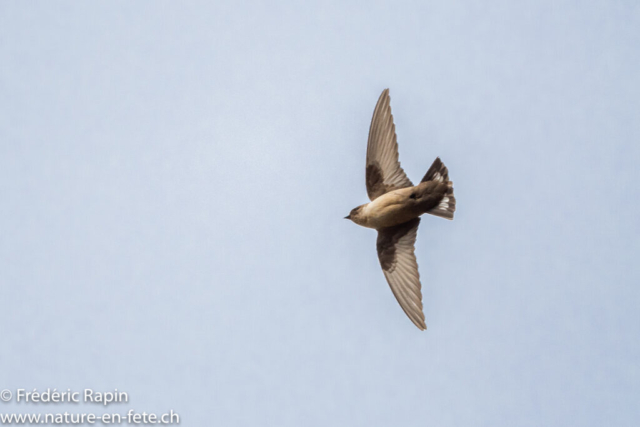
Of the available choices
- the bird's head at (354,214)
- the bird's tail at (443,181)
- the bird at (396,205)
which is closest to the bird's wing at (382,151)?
the bird at (396,205)

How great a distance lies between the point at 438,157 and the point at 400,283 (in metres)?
1.18

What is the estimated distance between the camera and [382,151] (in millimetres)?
7660

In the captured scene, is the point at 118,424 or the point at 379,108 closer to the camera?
the point at 379,108

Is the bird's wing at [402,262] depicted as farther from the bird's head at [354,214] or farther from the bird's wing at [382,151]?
the bird's wing at [382,151]

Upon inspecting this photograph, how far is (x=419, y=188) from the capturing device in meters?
7.33

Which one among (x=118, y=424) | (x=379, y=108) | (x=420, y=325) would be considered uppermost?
(x=379, y=108)

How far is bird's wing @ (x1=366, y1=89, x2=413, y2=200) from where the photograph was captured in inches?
300

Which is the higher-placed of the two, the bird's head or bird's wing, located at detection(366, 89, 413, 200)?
bird's wing, located at detection(366, 89, 413, 200)

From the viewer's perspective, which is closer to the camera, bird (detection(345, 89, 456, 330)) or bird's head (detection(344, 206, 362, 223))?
bird (detection(345, 89, 456, 330))

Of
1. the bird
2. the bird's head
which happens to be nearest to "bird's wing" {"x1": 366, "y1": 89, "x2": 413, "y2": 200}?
the bird

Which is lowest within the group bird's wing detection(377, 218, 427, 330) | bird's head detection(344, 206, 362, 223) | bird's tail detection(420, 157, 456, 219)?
bird's wing detection(377, 218, 427, 330)

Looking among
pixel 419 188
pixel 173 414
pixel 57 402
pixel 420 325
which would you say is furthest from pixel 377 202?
pixel 57 402

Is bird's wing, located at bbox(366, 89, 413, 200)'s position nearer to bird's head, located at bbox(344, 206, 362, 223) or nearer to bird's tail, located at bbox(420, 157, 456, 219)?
bird's head, located at bbox(344, 206, 362, 223)

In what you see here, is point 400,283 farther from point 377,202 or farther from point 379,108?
point 379,108
